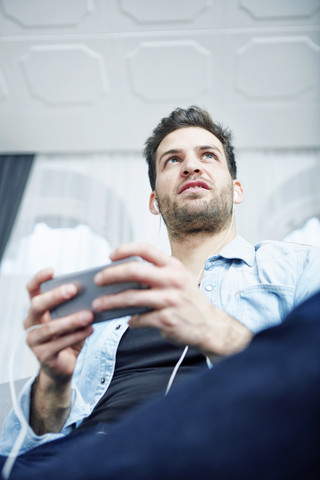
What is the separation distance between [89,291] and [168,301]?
12 centimetres

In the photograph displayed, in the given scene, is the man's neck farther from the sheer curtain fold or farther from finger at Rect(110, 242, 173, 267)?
the sheer curtain fold

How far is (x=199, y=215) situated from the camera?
124cm

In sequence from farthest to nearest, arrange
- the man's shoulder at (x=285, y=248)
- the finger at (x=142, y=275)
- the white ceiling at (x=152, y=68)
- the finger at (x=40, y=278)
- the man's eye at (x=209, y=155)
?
the white ceiling at (x=152, y=68)
the man's eye at (x=209, y=155)
the man's shoulder at (x=285, y=248)
the finger at (x=40, y=278)
the finger at (x=142, y=275)

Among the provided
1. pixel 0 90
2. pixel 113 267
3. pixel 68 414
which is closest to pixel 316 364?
pixel 113 267

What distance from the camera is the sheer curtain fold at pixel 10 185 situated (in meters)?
3.05

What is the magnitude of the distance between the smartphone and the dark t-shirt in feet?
0.88

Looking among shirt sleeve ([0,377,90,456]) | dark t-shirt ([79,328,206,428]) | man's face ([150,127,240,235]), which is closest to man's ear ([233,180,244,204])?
man's face ([150,127,240,235])

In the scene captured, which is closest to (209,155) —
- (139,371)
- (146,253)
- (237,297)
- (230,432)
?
(237,297)

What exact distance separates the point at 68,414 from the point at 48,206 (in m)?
2.61

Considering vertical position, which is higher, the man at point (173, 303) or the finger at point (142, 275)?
the finger at point (142, 275)

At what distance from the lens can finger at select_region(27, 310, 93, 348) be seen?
22.1 inches

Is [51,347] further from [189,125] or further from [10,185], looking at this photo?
[10,185]

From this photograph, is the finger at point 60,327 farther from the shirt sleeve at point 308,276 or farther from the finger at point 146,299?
the shirt sleeve at point 308,276

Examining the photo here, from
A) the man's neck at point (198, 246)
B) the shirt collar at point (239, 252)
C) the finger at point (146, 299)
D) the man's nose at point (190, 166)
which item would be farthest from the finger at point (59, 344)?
the man's nose at point (190, 166)
